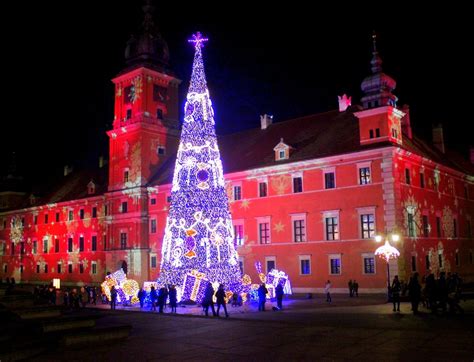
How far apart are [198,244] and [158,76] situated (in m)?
30.8

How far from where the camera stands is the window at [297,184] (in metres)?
39.6

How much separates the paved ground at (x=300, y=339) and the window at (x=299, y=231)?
728 inches

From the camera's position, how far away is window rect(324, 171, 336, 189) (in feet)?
124

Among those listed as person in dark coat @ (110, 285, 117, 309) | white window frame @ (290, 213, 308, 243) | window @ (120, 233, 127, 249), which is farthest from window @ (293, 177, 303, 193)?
window @ (120, 233, 127, 249)

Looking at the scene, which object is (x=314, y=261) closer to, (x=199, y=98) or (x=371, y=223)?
(x=371, y=223)

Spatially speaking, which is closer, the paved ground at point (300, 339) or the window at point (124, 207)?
the paved ground at point (300, 339)

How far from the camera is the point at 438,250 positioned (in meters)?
39.6

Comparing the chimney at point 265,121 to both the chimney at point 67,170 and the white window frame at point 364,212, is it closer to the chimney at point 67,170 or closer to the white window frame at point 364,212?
the white window frame at point 364,212

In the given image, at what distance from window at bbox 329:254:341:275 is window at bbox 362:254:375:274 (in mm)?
1974

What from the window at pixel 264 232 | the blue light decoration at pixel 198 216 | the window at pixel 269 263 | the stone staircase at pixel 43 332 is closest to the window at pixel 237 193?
the window at pixel 264 232

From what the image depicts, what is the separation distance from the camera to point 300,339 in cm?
1409

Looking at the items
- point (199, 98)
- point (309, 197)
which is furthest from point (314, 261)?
point (199, 98)

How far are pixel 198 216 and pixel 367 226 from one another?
46.0 feet

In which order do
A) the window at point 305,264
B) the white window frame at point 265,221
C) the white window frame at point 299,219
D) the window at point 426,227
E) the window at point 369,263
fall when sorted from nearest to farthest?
the window at point 369,263
the window at point 426,227
the window at point 305,264
the white window frame at point 299,219
the white window frame at point 265,221
